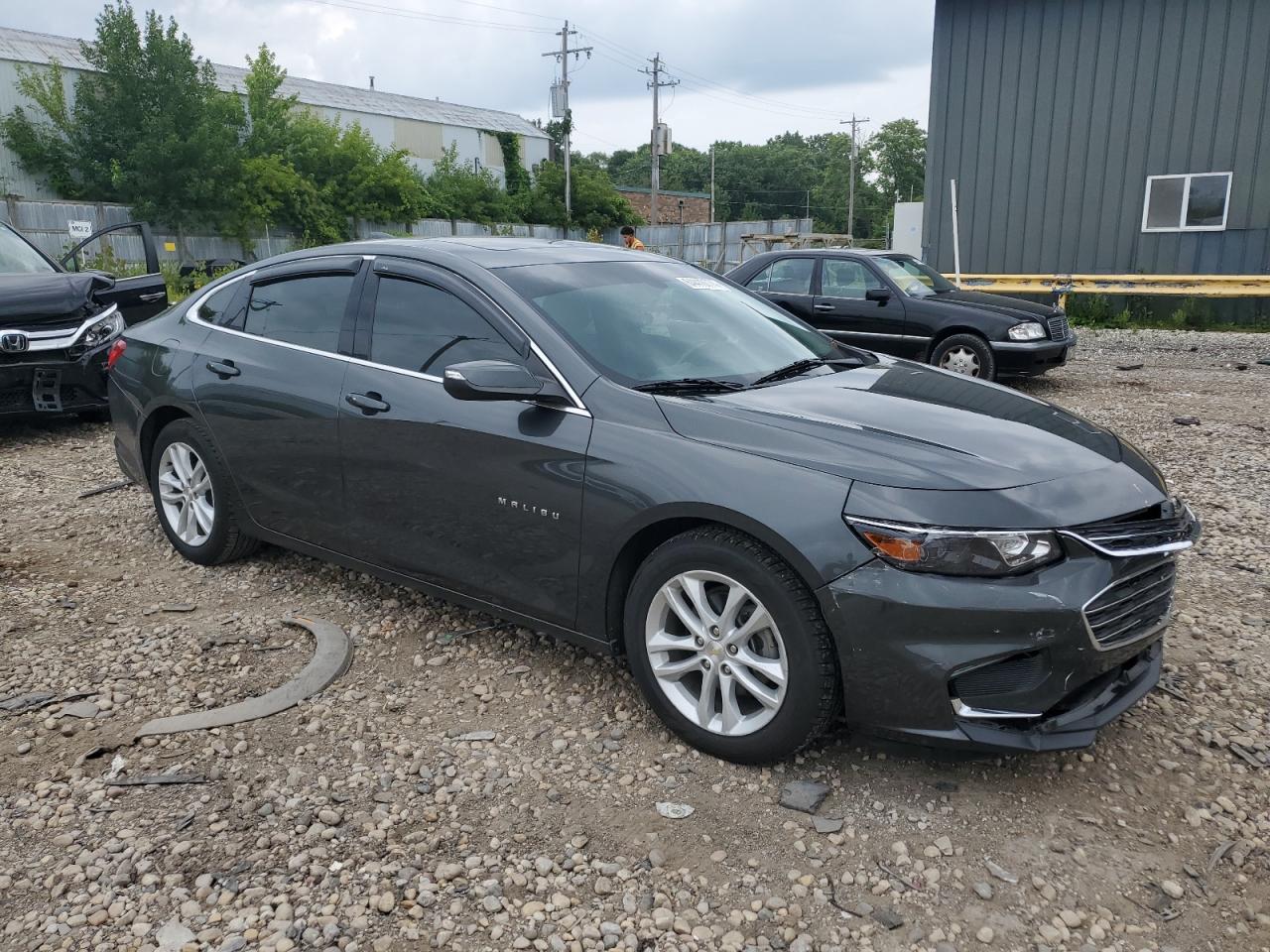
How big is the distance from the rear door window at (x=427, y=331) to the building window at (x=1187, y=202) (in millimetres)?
17000

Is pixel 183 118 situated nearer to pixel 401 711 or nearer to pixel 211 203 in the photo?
pixel 211 203

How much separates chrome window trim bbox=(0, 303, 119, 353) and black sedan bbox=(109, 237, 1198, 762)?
11.1 feet

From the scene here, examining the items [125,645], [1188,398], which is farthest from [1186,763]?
[1188,398]

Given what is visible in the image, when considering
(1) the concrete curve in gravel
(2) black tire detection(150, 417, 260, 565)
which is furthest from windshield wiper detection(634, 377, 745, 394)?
(2) black tire detection(150, 417, 260, 565)

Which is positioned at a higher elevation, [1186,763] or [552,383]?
[552,383]

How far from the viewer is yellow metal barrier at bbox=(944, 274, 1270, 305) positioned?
51.9ft

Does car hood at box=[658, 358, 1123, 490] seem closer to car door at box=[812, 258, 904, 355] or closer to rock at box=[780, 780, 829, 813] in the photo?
rock at box=[780, 780, 829, 813]

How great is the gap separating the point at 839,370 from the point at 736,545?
1291mm

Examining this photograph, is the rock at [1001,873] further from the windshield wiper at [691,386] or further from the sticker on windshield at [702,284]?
the sticker on windshield at [702,284]

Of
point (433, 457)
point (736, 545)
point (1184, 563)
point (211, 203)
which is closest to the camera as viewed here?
point (736, 545)

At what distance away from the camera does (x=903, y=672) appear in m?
2.75

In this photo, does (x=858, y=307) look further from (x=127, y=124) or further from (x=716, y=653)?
(x=127, y=124)

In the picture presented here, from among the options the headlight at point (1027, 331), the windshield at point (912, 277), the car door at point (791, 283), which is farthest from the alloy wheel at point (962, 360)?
the car door at point (791, 283)

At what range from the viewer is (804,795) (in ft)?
9.73
